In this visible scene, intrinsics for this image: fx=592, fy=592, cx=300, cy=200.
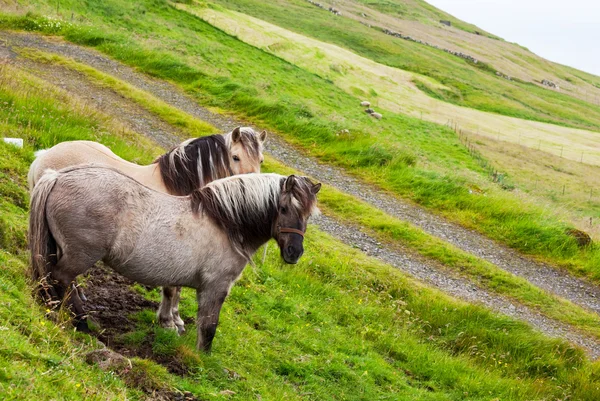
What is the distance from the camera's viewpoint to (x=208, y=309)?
7.41 meters

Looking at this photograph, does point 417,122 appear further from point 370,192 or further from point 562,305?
point 562,305

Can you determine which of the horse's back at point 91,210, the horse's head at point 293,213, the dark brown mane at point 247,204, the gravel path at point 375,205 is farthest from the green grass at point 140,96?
the horse's back at point 91,210

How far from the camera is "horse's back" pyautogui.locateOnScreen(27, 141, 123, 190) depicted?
834 cm

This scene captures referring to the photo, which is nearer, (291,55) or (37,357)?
(37,357)

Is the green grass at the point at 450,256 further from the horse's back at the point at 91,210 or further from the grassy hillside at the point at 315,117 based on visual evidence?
the horse's back at the point at 91,210

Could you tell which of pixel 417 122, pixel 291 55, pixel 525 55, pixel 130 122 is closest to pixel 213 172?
pixel 130 122

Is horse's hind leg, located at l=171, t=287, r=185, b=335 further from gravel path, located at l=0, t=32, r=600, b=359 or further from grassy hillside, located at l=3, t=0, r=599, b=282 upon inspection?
grassy hillside, located at l=3, t=0, r=599, b=282

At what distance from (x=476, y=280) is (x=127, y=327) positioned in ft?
38.1

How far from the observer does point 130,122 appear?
2297 cm

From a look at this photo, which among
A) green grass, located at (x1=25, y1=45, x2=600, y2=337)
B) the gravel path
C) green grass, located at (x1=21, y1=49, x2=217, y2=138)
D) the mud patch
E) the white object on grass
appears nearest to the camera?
the mud patch

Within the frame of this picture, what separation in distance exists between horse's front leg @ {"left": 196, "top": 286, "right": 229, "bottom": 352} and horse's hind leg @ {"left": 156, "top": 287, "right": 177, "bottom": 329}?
0.69 meters

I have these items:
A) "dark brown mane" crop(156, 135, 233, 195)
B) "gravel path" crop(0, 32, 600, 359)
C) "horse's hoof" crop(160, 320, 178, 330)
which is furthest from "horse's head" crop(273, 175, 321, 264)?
"gravel path" crop(0, 32, 600, 359)

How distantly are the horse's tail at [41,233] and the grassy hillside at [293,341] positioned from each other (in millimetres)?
332

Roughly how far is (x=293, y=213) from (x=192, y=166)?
7.68 ft
